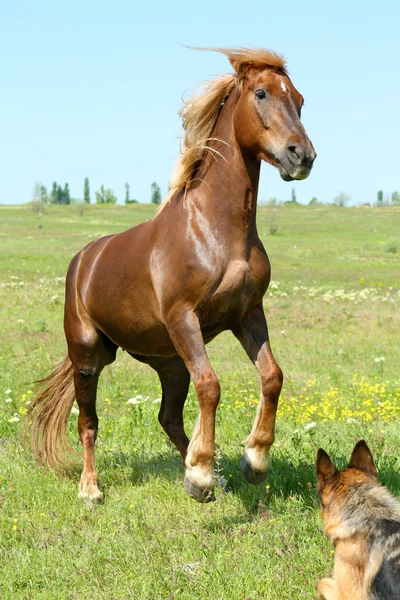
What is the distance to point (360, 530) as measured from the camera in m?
4.70

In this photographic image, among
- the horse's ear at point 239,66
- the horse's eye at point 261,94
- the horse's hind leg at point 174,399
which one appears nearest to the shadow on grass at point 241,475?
the horse's hind leg at point 174,399

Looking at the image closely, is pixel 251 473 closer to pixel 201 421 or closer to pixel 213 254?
pixel 201 421

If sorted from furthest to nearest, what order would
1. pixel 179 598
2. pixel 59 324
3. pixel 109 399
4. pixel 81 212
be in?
pixel 81 212, pixel 59 324, pixel 109 399, pixel 179 598

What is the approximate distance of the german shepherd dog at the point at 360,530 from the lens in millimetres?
4398

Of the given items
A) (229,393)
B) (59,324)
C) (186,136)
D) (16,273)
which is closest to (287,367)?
(229,393)

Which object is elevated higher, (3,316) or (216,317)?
(216,317)

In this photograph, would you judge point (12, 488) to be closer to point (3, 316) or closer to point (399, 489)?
point (399, 489)

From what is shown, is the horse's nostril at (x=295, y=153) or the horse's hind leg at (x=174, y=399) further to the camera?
the horse's hind leg at (x=174, y=399)

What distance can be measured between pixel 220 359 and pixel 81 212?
8485 cm

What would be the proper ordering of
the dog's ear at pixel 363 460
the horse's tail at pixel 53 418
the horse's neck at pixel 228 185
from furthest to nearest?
the horse's tail at pixel 53 418, the horse's neck at pixel 228 185, the dog's ear at pixel 363 460

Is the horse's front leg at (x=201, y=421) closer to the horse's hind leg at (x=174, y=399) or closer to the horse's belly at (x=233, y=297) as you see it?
the horse's belly at (x=233, y=297)

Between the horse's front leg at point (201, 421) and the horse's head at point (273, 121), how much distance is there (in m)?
1.41

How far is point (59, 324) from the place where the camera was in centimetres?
1692

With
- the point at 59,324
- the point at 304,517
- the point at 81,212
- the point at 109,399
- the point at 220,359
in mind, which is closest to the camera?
the point at 304,517
